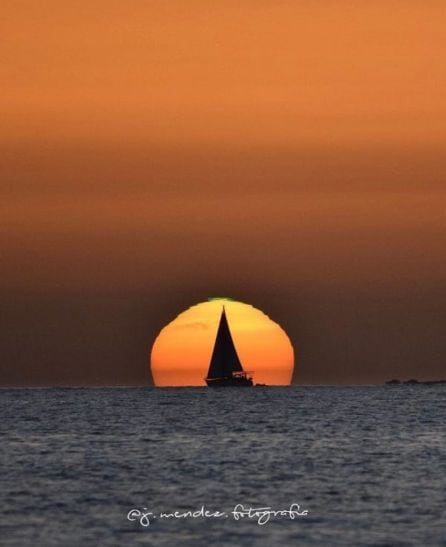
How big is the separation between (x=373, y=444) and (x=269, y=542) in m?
46.8

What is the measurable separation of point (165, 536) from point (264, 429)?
218ft

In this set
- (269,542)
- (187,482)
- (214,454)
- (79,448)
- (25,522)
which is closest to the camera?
(269,542)

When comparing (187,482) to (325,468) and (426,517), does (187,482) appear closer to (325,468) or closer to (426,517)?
(325,468)

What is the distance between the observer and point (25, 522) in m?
57.3

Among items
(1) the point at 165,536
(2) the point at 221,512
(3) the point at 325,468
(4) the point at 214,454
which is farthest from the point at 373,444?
(1) the point at 165,536

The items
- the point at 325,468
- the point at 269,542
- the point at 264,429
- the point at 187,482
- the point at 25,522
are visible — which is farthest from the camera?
the point at 264,429

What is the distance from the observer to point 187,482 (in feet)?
236

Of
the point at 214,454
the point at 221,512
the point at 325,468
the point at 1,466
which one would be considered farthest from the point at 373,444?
the point at 221,512

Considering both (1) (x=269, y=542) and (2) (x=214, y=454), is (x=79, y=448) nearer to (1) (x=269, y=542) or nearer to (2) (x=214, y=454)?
(2) (x=214, y=454)

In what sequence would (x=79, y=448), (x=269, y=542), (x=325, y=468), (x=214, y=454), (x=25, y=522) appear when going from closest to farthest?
1. (x=269, y=542)
2. (x=25, y=522)
3. (x=325, y=468)
4. (x=214, y=454)
5. (x=79, y=448)

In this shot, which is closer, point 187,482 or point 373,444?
point 187,482

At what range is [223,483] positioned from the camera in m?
71.2

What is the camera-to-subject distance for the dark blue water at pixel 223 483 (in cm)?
5478

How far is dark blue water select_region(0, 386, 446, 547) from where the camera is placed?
54781 millimetres
